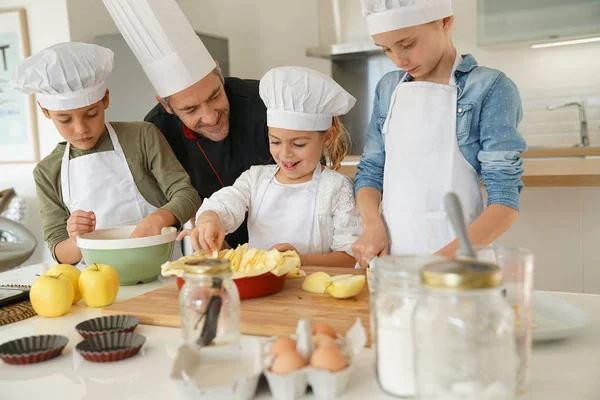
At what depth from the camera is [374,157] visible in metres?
1.59

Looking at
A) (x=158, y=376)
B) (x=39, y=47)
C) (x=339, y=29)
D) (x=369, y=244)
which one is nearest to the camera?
(x=158, y=376)

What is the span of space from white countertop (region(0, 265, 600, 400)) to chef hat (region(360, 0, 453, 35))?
0.72 meters

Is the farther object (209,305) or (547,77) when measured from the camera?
(547,77)

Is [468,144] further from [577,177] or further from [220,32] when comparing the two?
[220,32]

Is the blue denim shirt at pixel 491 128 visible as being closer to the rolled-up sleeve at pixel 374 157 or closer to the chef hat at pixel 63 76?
the rolled-up sleeve at pixel 374 157

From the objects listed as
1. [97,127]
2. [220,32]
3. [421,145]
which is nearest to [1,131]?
[220,32]

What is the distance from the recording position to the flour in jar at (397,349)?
72cm

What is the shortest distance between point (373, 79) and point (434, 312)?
4.06m

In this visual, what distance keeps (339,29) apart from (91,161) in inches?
124

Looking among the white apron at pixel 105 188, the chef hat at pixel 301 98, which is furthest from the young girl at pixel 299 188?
the white apron at pixel 105 188

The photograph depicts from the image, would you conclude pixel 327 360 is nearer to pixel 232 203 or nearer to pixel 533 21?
pixel 232 203

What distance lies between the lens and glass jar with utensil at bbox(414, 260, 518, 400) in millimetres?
591

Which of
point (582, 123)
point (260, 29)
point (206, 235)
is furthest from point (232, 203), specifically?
point (260, 29)

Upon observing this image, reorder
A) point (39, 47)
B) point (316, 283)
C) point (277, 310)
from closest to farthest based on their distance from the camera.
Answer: point (277, 310) < point (316, 283) < point (39, 47)
